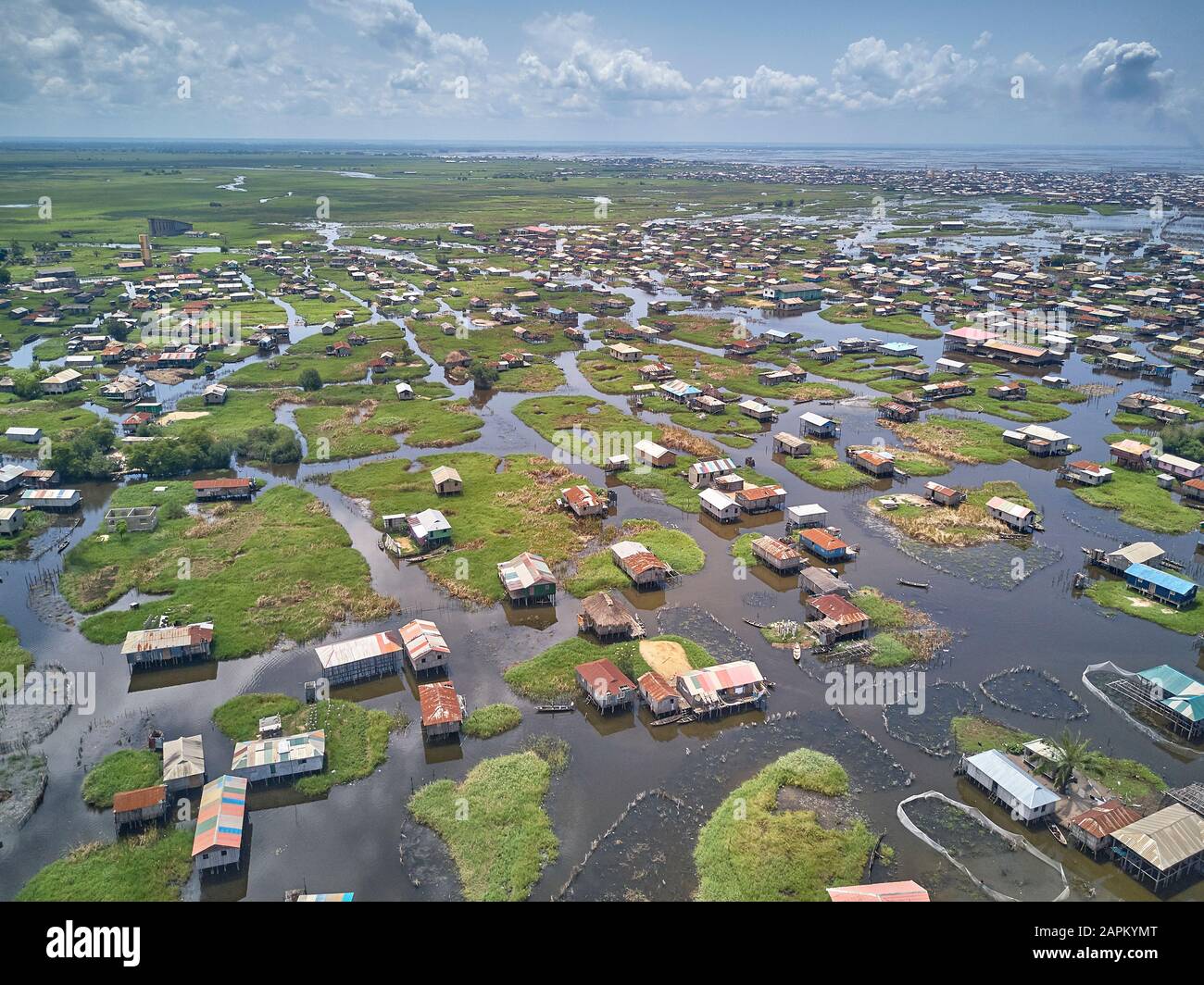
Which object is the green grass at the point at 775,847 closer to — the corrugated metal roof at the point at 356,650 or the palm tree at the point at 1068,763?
the palm tree at the point at 1068,763

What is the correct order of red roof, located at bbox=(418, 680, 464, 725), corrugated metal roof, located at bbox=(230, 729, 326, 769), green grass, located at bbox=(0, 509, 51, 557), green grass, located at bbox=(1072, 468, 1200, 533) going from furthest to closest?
green grass, located at bbox=(1072, 468, 1200, 533) < green grass, located at bbox=(0, 509, 51, 557) < red roof, located at bbox=(418, 680, 464, 725) < corrugated metal roof, located at bbox=(230, 729, 326, 769)

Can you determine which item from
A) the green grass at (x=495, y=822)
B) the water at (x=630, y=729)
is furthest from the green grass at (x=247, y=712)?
the green grass at (x=495, y=822)

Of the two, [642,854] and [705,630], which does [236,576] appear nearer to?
[705,630]

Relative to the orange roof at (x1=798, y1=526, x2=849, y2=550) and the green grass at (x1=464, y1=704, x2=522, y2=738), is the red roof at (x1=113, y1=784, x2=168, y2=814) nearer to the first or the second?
the green grass at (x1=464, y1=704, x2=522, y2=738)

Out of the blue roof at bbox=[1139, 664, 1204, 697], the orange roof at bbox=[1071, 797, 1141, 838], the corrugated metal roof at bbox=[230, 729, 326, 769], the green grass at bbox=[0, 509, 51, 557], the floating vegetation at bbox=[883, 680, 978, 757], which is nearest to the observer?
the orange roof at bbox=[1071, 797, 1141, 838]

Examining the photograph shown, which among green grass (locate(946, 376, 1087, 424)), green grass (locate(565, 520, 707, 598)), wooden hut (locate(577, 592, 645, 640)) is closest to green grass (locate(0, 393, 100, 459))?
green grass (locate(565, 520, 707, 598))

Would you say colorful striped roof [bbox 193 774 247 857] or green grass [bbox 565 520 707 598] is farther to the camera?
green grass [bbox 565 520 707 598]
